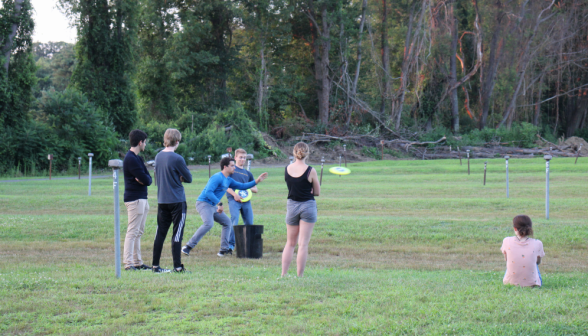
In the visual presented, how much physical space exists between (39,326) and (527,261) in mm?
5199

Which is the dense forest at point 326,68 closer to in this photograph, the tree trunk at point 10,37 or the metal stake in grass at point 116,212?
the tree trunk at point 10,37

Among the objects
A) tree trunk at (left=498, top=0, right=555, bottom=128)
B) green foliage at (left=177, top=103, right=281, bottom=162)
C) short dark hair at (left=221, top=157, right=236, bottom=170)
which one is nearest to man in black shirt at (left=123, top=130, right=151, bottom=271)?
short dark hair at (left=221, top=157, right=236, bottom=170)

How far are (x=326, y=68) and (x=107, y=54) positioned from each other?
19.1 meters

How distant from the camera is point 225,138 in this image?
39.4 meters

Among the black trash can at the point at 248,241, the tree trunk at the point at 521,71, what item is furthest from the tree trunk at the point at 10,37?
the tree trunk at the point at 521,71

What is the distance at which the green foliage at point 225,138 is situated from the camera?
124 ft

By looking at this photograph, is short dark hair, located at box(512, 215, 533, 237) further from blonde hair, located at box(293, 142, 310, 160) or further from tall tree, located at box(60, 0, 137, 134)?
tall tree, located at box(60, 0, 137, 134)

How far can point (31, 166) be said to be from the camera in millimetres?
32281

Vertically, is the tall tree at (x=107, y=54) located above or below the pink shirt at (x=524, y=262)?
above

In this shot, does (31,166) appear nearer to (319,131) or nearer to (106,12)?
(106,12)

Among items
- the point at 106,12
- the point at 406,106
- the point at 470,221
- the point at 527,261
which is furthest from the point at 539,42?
the point at 527,261

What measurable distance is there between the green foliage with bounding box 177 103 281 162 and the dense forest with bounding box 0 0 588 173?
11 cm

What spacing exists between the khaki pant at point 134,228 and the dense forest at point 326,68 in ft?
97.4

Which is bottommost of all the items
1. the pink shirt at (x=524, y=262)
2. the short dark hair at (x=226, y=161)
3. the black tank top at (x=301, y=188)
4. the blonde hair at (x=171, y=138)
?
the pink shirt at (x=524, y=262)
